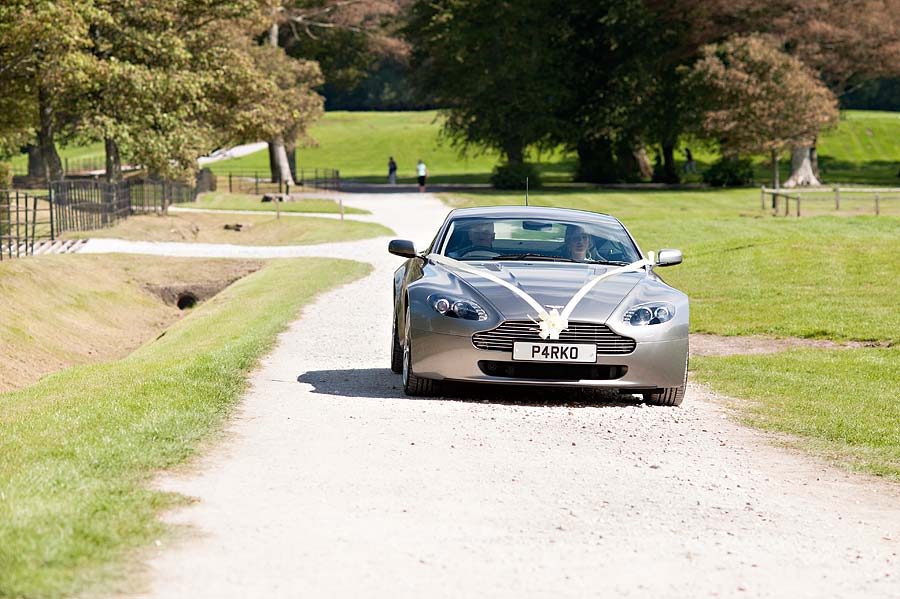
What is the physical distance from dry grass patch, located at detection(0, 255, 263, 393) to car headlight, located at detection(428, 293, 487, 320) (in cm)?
806

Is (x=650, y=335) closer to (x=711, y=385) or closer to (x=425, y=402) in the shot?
(x=425, y=402)

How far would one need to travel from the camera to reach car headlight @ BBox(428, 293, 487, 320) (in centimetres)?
1012

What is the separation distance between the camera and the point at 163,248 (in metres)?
35.0

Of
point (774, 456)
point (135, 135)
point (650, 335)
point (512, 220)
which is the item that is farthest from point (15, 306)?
point (135, 135)

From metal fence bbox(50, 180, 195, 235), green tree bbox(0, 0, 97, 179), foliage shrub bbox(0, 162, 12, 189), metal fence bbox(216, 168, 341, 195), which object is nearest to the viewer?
green tree bbox(0, 0, 97, 179)

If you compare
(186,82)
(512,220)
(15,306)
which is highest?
(186,82)

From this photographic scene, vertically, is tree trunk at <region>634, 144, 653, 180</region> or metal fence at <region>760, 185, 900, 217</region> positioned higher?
tree trunk at <region>634, 144, 653, 180</region>

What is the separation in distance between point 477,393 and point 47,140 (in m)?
34.3

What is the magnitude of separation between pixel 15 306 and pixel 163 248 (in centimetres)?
1349

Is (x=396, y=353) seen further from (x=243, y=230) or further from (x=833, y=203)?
(x=833, y=203)

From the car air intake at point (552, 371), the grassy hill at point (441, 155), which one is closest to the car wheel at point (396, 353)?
the car air intake at point (552, 371)

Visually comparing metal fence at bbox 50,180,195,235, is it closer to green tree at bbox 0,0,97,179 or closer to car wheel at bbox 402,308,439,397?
green tree at bbox 0,0,97,179

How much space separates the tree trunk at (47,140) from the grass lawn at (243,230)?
2757 mm

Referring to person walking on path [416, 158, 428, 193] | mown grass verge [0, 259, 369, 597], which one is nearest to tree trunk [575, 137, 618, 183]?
person walking on path [416, 158, 428, 193]
